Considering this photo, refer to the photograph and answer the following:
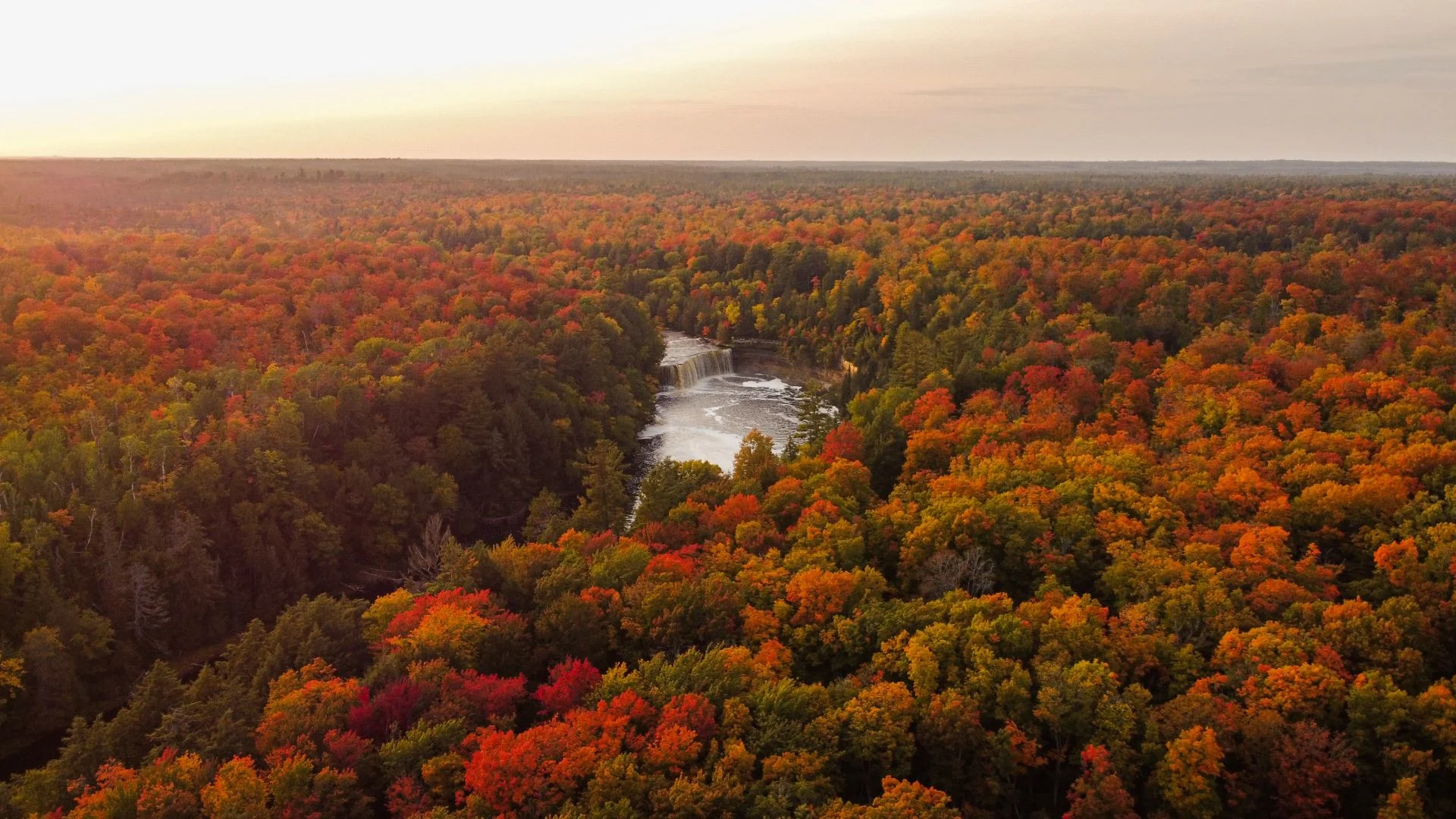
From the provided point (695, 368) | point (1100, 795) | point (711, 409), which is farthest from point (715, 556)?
point (695, 368)

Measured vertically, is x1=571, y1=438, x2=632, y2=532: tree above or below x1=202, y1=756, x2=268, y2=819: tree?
below

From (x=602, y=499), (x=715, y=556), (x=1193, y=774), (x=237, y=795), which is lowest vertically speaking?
(x=602, y=499)

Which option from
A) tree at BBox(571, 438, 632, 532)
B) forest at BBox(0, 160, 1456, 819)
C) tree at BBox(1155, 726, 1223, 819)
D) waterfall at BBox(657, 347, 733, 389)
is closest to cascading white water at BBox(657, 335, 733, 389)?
waterfall at BBox(657, 347, 733, 389)

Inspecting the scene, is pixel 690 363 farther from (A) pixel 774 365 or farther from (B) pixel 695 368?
(A) pixel 774 365

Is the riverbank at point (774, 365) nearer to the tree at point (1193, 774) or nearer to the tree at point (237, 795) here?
the tree at point (1193, 774)

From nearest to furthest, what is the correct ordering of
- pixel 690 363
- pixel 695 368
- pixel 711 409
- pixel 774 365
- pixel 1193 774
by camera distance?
1. pixel 1193 774
2. pixel 711 409
3. pixel 690 363
4. pixel 695 368
5. pixel 774 365

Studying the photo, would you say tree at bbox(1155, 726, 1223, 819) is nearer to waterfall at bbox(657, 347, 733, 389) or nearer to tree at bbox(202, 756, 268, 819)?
tree at bbox(202, 756, 268, 819)

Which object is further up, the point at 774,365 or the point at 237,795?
the point at 237,795
